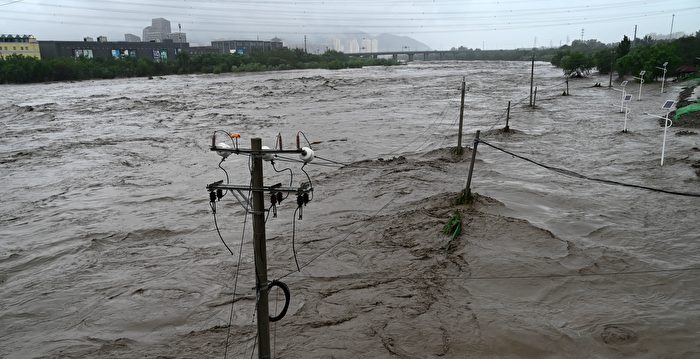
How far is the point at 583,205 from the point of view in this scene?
13258mm

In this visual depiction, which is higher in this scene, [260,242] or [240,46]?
[240,46]

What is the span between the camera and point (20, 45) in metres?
74.0

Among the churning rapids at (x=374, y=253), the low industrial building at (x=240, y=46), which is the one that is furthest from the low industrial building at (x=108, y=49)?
the churning rapids at (x=374, y=253)

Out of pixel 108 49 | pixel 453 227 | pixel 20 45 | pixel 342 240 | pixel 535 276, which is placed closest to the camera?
pixel 535 276

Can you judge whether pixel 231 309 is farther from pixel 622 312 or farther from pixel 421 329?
pixel 622 312

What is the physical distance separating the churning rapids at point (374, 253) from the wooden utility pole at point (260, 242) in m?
1.70

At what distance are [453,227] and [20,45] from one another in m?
83.1

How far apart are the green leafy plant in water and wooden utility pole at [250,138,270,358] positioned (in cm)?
593

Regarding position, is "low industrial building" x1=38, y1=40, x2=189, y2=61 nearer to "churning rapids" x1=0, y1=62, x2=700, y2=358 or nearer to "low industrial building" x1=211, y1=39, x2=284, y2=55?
"low industrial building" x1=211, y1=39, x2=284, y2=55

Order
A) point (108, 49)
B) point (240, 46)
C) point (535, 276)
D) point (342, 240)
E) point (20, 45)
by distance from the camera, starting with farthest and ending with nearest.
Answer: point (240, 46), point (108, 49), point (20, 45), point (342, 240), point (535, 276)

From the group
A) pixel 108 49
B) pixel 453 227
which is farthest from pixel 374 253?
pixel 108 49

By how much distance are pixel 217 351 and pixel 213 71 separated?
229 feet

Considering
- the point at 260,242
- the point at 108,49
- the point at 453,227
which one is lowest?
the point at 453,227

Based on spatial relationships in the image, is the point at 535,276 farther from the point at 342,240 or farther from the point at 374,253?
the point at 342,240
